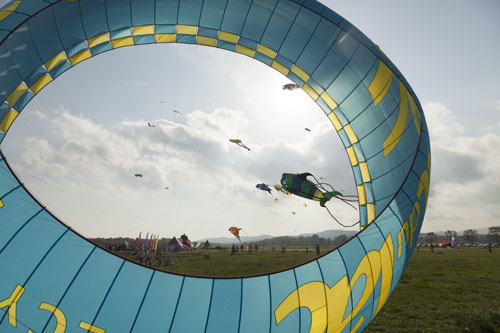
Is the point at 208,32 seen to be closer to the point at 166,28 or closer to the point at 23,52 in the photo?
the point at 166,28

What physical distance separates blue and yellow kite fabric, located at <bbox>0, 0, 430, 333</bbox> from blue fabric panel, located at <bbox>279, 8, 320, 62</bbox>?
0.10 feet

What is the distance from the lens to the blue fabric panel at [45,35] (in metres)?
5.96

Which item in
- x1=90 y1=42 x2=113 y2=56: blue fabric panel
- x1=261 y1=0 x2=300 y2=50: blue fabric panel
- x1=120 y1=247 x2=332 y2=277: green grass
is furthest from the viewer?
x1=120 y1=247 x2=332 y2=277: green grass

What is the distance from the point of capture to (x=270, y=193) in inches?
918

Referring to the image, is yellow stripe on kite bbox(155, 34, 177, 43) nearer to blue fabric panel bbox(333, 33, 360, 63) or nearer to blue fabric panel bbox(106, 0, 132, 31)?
blue fabric panel bbox(106, 0, 132, 31)

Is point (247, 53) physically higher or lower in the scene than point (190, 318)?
higher

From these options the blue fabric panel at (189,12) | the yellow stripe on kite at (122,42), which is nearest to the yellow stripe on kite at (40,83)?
the yellow stripe on kite at (122,42)

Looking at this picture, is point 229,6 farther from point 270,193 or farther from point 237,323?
point 270,193

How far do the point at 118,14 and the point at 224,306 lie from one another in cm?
714

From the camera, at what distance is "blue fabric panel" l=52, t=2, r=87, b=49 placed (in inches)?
245

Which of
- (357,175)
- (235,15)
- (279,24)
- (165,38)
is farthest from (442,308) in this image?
(165,38)

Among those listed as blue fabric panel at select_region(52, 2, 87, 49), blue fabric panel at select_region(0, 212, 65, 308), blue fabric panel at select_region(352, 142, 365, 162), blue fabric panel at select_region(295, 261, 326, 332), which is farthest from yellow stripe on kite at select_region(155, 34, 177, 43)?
blue fabric panel at select_region(295, 261, 326, 332)

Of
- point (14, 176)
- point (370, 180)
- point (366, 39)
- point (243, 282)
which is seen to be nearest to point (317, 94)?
point (366, 39)

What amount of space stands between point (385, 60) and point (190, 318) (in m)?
7.15
